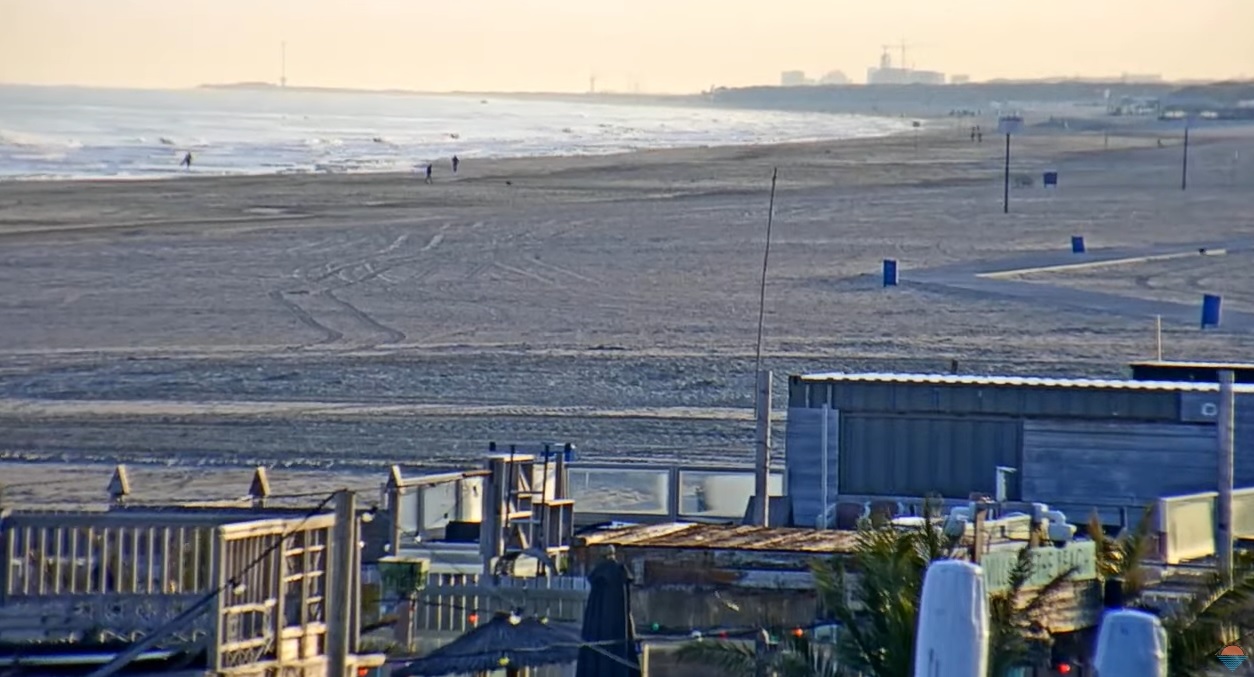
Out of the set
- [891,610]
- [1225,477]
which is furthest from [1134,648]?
[1225,477]

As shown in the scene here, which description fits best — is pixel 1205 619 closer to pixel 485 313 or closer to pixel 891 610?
pixel 891 610

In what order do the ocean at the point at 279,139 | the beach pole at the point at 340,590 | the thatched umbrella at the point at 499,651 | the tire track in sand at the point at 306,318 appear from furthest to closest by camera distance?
the ocean at the point at 279,139, the tire track in sand at the point at 306,318, the thatched umbrella at the point at 499,651, the beach pole at the point at 340,590

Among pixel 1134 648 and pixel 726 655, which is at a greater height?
pixel 1134 648

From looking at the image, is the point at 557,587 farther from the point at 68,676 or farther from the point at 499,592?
the point at 68,676

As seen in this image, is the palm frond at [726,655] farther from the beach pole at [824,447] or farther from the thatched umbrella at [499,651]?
the beach pole at [824,447]

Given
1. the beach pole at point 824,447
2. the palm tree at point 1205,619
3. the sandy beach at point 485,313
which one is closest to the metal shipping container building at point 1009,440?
the beach pole at point 824,447

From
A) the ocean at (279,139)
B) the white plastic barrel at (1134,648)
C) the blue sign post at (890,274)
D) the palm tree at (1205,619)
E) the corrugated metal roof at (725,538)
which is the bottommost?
the corrugated metal roof at (725,538)

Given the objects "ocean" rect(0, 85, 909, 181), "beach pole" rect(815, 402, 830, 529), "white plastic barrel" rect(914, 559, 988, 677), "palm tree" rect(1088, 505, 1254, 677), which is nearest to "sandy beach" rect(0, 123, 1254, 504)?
"beach pole" rect(815, 402, 830, 529)

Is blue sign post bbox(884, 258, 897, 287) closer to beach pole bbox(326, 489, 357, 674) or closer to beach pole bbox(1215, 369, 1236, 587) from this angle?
beach pole bbox(1215, 369, 1236, 587)
